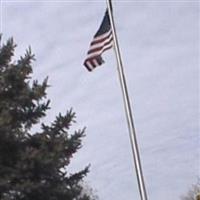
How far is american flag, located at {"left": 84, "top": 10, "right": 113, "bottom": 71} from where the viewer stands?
53.2 ft

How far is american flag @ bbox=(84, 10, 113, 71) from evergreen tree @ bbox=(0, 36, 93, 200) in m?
4.88

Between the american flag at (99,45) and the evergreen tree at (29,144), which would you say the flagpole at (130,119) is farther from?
the evergreen tree at (29,144)

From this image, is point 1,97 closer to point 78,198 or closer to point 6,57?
point 6,57

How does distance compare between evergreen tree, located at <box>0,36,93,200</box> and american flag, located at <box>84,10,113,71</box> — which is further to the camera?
evergreen tree, located at <box>0,36,93,200</box>

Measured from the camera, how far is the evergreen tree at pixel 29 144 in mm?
20031

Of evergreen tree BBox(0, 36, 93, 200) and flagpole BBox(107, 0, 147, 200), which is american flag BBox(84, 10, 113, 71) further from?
evergreen tree BBox(0, 36, 93, 200)

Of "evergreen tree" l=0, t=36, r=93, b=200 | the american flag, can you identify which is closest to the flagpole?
the american flag

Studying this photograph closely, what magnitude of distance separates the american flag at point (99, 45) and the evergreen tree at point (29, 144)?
488 centimetres

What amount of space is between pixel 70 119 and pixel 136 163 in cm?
593

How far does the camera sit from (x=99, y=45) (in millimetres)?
16516

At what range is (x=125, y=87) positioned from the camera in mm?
16844

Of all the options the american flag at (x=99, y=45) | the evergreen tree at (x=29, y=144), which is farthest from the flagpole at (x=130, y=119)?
the evergreen tree at (x=29, y=144)

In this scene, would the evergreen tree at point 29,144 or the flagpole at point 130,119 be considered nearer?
the flagpole at point 130,119

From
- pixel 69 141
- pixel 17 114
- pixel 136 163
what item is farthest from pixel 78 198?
pixel 136 163
